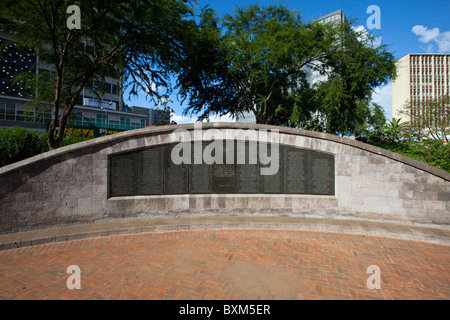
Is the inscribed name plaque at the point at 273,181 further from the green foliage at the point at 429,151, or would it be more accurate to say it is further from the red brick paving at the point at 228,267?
the green foliage at the point at 429,151

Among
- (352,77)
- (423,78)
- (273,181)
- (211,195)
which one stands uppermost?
(423,78)

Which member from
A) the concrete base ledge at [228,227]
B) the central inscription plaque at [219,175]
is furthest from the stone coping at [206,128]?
the concrete base ledge at [228,227]

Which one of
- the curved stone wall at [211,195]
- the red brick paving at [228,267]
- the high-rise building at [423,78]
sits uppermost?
the high-rise building at [423,78]

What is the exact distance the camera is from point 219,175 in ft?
29.2

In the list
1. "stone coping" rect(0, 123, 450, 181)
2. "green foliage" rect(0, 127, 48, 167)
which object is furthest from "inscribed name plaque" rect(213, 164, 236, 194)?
"green foliage" rect(0, 127, 48, 167)

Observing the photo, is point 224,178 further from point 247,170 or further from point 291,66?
point 291,66

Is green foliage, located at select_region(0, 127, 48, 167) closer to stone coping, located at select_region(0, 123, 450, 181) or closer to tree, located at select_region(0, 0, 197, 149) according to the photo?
tree, located at select_region(0, 0, 197, 149)

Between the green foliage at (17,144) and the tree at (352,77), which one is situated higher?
the tree at (352,77)

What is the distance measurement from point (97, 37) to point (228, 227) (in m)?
12.5

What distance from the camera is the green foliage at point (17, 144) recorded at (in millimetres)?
11688

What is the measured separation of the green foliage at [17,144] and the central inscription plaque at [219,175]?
7927 mm

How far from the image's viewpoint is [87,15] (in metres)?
10.6

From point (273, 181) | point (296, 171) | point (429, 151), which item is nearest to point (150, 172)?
point (273, 181)

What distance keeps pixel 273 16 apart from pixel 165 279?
1922 centimetres
